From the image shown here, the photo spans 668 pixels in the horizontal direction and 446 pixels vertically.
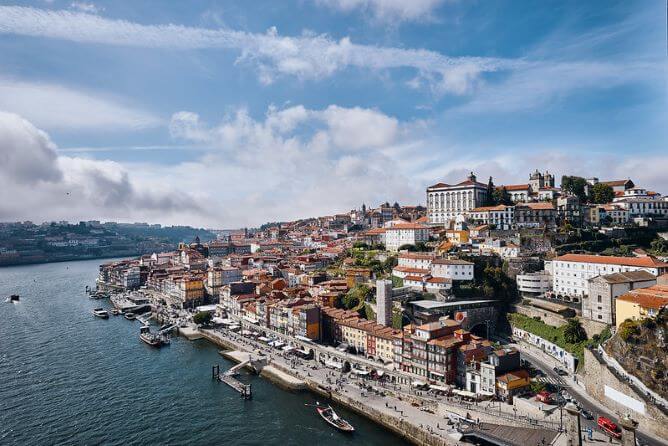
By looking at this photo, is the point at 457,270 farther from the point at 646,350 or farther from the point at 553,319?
the point at 646,350

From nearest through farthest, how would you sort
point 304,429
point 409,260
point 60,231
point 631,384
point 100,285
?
point 631,384, point 304,429, point 409,260, point 100,285, point 60,231

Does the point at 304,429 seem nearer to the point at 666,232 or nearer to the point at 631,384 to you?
the point at 631,384

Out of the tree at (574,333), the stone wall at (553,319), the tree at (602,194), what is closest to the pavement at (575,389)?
the tree at (574,333)

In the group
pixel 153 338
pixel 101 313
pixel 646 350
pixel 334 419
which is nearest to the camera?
pixel 646 350

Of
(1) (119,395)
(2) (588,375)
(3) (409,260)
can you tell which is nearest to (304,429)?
(1) (119,395)

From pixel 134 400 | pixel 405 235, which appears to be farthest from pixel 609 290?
pixel 134 400

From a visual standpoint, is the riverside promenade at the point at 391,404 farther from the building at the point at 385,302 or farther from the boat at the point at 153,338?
the boat at the point at 153,338

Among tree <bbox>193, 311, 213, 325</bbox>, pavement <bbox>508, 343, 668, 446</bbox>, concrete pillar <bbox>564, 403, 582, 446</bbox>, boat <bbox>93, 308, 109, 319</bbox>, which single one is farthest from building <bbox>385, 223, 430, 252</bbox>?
boat <bbox>93, 308, 109, 319</bbox>
